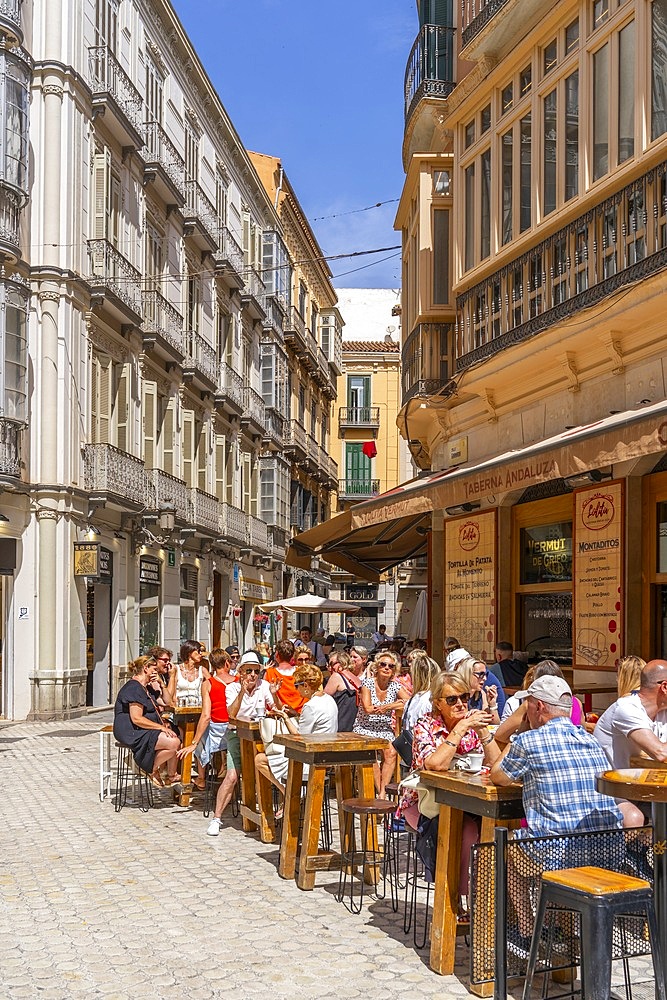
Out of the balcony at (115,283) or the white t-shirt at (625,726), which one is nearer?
the white t-shirt at (625,726)

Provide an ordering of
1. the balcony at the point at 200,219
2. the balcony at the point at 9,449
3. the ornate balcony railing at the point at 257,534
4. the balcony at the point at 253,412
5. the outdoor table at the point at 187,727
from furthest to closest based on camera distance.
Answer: the ornate balcony railing at the point at 257,534
the balcony at the point at 253,412
the balcony at the point at 200,219
the balcony at the point at 9,449
the outdoor table at the point at 187,727

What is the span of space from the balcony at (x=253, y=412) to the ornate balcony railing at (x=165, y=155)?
30.4 ft

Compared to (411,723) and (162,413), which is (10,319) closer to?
(162,413)

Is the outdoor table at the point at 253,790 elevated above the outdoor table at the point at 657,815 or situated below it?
below

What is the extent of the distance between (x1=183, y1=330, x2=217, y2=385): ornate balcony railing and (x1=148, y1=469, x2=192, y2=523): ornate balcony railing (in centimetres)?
301

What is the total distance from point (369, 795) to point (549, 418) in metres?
6.86

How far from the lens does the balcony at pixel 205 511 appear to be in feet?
→ 103

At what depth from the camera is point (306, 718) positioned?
9273 millimetres

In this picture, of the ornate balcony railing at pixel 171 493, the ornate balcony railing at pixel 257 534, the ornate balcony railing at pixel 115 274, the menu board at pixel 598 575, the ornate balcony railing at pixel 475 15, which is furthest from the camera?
the ornate balcony railing at pixel 257 534

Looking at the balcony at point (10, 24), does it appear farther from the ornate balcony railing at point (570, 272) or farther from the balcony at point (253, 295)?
the balcony at point (253, 295)

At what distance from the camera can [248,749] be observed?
10.8 m

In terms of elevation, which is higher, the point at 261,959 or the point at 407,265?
the point at 407,265

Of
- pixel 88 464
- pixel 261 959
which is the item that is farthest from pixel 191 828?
pixel 88 464

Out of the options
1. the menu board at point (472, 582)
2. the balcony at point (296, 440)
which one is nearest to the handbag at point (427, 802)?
the menu board at point (472, 582)
